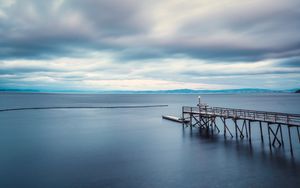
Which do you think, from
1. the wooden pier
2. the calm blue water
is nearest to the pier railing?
the wooden pier

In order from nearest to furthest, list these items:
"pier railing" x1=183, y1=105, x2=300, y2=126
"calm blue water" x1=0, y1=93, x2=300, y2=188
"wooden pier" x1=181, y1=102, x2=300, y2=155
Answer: "calm blue water" x1=0, y1=93, x2=300, y2=188 → "pier railing" x1=183, y1=105, x2=300, y2=126 → "wooden pier" x1=181, y1=102, x2=300, y2=155

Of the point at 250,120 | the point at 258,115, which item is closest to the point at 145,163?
the point at 250,120

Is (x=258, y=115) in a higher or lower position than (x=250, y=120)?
higher

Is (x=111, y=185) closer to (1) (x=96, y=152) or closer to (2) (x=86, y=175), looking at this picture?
(2) (x=86, y=175)

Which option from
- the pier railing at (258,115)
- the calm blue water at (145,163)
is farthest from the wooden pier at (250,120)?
the calm blue water at (145,163)

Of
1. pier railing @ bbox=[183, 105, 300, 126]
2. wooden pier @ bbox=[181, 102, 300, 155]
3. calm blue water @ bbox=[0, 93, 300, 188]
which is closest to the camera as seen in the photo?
calm blue water @ bbox=[0, 93, 300, 188]

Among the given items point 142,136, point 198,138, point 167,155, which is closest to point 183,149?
point 167,155

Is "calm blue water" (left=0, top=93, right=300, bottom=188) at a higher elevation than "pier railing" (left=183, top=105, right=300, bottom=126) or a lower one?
lower

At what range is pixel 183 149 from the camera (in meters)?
24.2

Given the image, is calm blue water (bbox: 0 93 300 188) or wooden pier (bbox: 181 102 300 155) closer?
calm blue water (bbox: 0 93 300 188)

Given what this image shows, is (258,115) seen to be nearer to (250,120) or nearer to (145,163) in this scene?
(250,120)

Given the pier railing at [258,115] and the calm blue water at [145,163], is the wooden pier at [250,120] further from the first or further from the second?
the calm blue water at [145,163]

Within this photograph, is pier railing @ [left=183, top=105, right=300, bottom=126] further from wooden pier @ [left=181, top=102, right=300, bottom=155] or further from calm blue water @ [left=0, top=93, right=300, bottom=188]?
calm blue water @ [left=0, top=93, right=300, bottom=188]

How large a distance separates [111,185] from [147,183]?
2430mm
